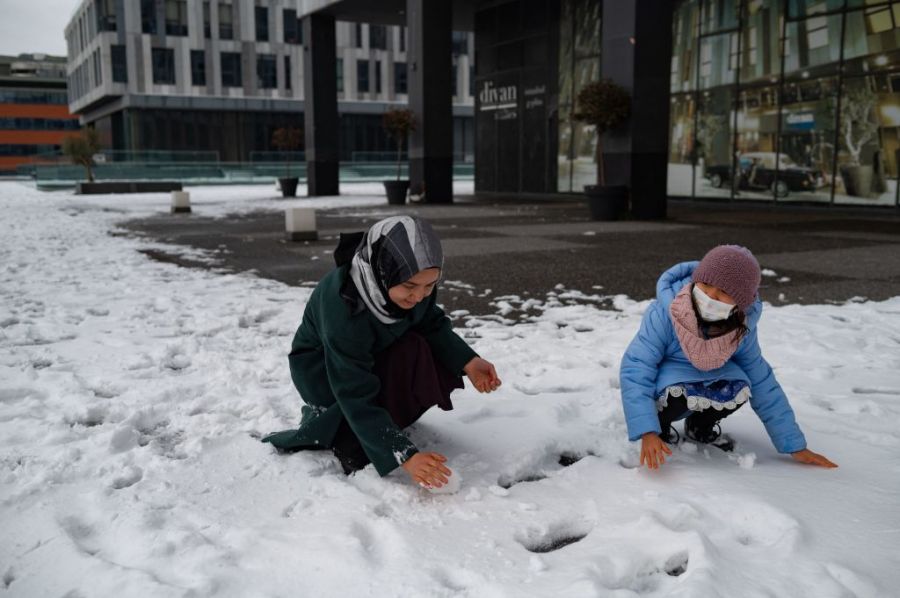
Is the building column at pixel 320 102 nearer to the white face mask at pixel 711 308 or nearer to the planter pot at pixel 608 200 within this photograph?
the planter pot at pixel 608 200

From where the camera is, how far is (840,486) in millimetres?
2689

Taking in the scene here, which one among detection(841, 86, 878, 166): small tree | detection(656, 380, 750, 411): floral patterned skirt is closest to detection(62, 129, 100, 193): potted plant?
detection(841, 86, 878, 166): small tree

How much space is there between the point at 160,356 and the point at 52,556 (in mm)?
2500

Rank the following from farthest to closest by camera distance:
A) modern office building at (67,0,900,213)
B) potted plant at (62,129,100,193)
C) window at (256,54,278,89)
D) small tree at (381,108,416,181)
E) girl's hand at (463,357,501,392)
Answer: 1. window at (256,54,278,89)
2. potted plant at (62,129,100,193)
3. small tree at (381,108,416,181)
4. modern office building at (67,0,900,213)
5. girl's hand at (463,357,501,392)

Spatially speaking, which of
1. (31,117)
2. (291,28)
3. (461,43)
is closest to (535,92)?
(291,28)

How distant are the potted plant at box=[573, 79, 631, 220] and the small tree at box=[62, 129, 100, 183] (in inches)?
936

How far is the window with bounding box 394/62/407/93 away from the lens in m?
56.2

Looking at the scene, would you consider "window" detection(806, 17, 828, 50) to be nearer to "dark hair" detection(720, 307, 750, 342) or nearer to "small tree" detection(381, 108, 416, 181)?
"small tree" detection(381, 108, 416, 181)

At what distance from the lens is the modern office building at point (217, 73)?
4934 centimetres

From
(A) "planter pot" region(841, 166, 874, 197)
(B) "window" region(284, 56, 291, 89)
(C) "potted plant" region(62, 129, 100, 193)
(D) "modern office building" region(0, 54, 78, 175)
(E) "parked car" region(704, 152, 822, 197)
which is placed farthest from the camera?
(D) "modern office building" region(0, 54, 78, 175)

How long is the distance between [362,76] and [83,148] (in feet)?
92.0

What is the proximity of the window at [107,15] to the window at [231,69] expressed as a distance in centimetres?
722

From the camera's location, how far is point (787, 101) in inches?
686

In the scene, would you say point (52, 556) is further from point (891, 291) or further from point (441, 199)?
point (441, 199)
